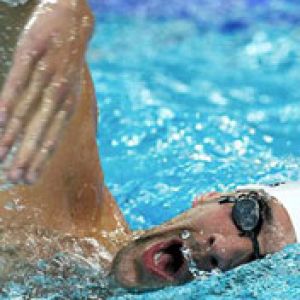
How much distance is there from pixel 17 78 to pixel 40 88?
35mm

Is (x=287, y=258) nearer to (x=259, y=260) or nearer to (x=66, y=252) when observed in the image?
(x=259, y=260)

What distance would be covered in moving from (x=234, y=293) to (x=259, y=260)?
0.11 metres

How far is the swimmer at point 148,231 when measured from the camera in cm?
171

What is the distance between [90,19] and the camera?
4.50ft

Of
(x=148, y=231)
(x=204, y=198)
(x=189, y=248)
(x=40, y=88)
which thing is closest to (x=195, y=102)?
(x=204, y=198)

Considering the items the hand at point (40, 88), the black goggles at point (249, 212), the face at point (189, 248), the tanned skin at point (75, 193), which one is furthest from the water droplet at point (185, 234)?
the hand at point (40, 88)

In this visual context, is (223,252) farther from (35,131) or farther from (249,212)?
(35,131)

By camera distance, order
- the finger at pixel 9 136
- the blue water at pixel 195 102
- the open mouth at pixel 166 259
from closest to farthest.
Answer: the finger at pixel 9 136 → the open mouth at pixel 166 259 → the blue water at pixel 195 102

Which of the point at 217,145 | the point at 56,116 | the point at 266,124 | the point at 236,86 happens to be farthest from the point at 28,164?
the point at 236,86

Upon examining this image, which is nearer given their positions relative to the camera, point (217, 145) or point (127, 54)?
point (217, 145)

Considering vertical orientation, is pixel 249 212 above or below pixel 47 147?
below

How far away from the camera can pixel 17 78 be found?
48.2 inches

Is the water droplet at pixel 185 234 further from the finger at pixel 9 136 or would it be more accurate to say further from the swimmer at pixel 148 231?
the finger at pixel 9 136

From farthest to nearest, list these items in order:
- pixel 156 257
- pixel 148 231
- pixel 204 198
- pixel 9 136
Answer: pixel 204 198 < pixel 148 231 < pixel 156 257 < pixel 9 136
